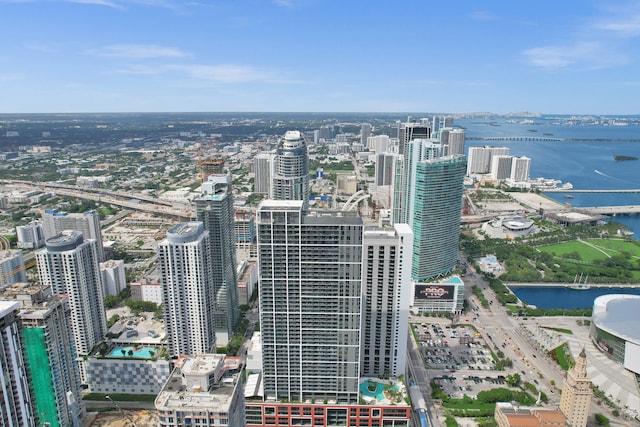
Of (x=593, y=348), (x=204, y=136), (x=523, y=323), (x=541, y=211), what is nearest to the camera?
(x=593, y=348)

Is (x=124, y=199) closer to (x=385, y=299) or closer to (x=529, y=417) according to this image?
(x=385, y=299)

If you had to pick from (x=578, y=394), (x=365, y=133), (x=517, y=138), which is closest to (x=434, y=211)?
(x=578, y=394)

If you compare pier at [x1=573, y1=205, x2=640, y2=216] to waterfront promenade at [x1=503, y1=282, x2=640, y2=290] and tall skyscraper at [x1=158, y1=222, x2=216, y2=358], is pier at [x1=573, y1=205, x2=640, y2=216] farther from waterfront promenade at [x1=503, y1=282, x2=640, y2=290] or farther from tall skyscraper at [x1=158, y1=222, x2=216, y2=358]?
tall skyscraper at [x1=158, y1=222, x2=216, y2=358]

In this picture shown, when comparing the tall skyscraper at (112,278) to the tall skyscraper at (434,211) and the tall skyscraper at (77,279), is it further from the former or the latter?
the tall skyscraper at (434,211)

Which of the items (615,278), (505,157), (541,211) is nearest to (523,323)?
(615,278)

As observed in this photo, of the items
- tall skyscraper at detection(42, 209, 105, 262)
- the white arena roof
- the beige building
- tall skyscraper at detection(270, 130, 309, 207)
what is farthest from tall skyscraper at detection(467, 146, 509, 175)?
the beige building

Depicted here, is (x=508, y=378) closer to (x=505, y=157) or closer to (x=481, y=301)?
(x=481, y=301)
